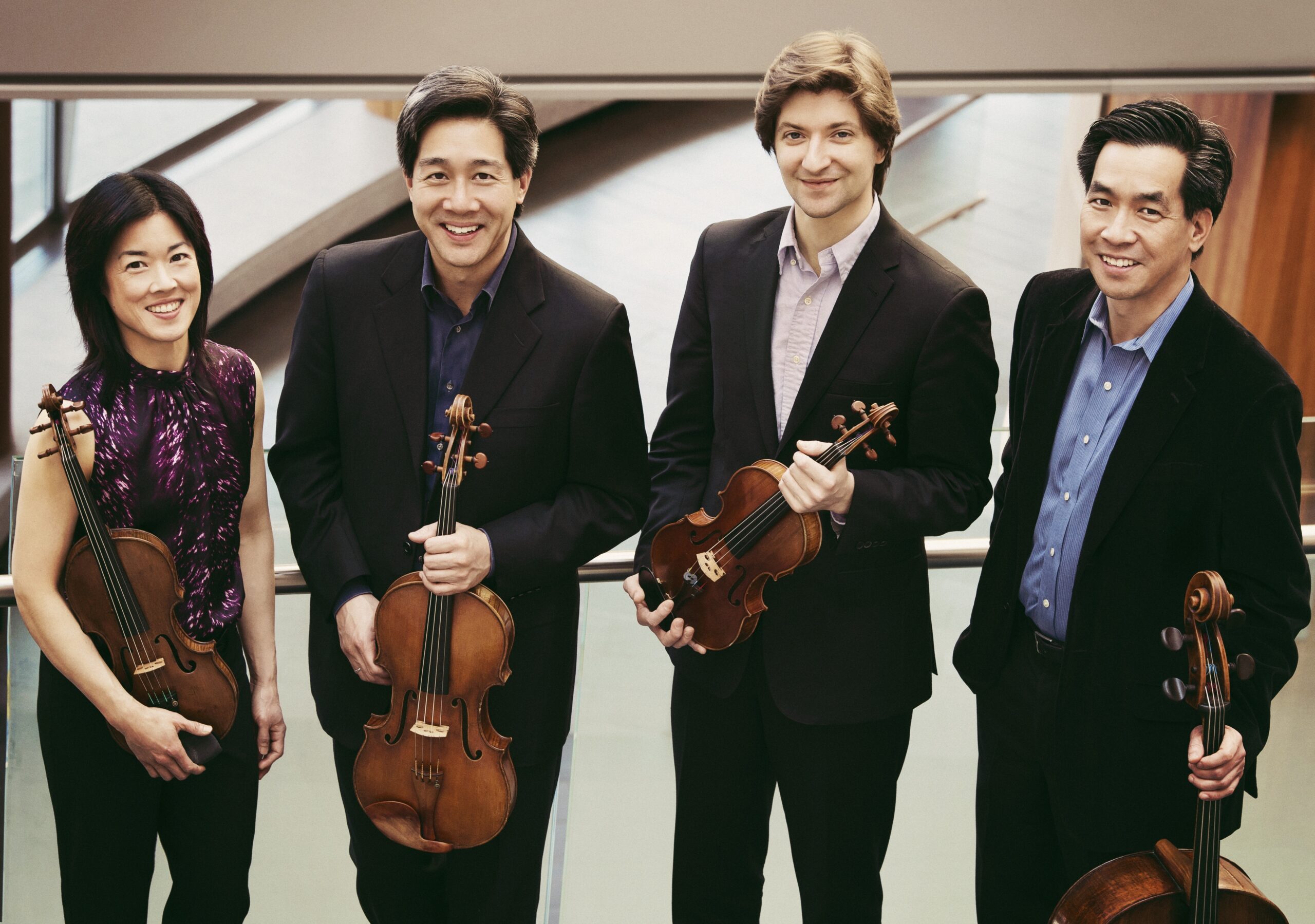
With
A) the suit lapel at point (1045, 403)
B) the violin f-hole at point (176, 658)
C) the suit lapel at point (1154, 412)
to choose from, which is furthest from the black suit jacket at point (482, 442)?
the suit lapel at point (1154, 412)

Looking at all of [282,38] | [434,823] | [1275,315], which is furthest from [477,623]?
[1275,315]

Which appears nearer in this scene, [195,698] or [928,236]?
[195,698]

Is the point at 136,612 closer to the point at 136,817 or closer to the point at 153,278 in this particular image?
the point at 136,817

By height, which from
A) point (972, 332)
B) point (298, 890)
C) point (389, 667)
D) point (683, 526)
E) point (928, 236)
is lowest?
point (298, 890)

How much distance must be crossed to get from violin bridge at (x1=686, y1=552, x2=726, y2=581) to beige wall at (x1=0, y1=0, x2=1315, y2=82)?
2764 millimetres

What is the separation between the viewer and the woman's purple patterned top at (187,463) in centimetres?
178

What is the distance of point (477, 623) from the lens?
1.77 m

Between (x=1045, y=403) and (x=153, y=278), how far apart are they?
4.00 ft

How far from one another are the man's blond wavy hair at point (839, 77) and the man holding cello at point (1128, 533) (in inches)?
11.3

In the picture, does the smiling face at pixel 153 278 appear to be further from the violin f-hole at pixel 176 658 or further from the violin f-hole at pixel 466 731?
the violin f-hole at pixel 466 731

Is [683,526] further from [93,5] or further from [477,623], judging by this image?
[93,5]

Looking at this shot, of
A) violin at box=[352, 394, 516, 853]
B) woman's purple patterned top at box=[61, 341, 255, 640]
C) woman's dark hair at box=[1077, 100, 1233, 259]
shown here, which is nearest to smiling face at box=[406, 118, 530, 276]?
violin at box=[352, 394, 516, 853]

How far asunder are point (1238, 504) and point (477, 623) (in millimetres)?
992

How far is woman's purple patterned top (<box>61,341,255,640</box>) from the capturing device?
1.78 m
